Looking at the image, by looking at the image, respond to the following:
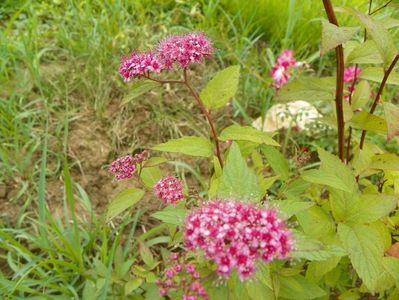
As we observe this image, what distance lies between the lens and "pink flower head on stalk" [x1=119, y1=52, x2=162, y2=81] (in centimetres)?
129

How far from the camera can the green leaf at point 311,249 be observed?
3.37 ft

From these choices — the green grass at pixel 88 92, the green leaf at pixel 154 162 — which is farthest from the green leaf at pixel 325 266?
the green grass at pixel 88 92

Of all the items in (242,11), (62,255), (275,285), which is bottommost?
(62,255)

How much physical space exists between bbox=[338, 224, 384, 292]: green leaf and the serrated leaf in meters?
0.29

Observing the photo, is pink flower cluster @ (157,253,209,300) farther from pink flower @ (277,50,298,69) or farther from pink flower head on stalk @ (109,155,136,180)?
pink flower @ (277,50,298,69)

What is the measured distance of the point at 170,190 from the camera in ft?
4.29

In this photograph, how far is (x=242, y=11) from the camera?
10.1ft

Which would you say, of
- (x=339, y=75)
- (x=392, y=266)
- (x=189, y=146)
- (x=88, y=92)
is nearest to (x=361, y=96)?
(x=339, y=75)

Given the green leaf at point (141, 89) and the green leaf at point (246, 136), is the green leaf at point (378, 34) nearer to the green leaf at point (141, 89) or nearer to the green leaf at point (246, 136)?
the green leaf at point (246, 136)

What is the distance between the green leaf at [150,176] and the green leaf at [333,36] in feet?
2.23

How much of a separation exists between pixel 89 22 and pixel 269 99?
1.21m

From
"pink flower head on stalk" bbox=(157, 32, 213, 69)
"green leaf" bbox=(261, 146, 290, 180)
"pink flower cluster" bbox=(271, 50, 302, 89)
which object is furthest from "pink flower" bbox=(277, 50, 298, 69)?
"pink flower head on stalk" bbox=(157, 32, 213, 69)

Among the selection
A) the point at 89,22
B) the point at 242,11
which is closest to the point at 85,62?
the point at 89,22

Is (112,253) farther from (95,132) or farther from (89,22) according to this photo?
(89,22)
